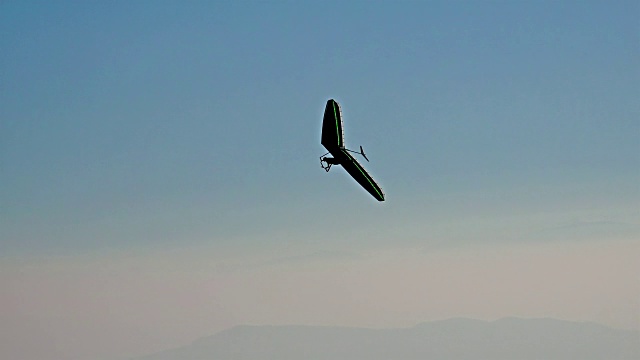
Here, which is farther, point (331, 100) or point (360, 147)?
point (331, 100)

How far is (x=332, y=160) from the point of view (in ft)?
319

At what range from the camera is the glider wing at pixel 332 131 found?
9900 cm

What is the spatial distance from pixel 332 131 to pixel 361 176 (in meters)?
6.54

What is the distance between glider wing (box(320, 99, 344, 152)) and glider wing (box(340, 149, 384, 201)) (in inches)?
59.5

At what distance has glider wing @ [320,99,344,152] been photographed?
99.0 m

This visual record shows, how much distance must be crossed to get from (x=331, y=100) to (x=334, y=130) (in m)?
5.45

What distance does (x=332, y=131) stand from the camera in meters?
99.3

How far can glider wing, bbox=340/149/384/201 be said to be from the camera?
99.1 metres

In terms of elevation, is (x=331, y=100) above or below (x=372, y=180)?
above

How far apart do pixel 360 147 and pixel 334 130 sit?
493cm

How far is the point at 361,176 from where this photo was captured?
3930 inches

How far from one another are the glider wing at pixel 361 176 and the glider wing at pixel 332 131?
1511 millimetres

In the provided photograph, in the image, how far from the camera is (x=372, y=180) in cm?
10025

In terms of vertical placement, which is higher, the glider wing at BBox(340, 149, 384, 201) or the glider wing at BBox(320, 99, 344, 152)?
the glider wing at BBox(320, 99, 344, 152)
